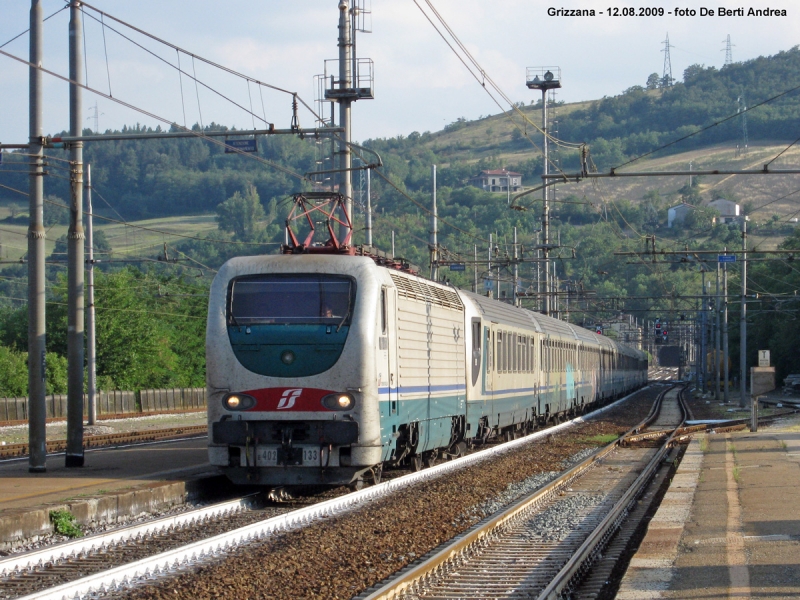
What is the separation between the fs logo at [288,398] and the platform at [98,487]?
181cm

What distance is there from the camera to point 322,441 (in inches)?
553

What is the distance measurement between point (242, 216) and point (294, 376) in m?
147

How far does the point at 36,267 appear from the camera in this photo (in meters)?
16.4

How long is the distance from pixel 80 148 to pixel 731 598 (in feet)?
44.0

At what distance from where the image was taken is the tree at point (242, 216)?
15400 cm

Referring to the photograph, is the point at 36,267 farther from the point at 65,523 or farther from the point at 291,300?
the point at 65,523

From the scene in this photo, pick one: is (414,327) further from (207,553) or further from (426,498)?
(207,553)

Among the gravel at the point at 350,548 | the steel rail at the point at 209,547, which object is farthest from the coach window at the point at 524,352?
the steel rail at the point at 209,547

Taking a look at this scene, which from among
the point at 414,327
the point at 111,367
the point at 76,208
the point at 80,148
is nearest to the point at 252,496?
the point at 414,327

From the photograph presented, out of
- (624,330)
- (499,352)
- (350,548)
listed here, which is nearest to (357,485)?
(350,548)

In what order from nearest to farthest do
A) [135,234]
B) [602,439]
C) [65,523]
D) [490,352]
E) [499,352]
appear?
[65,523] → [490,352] → [499,352] → [602,439] → [135,234]

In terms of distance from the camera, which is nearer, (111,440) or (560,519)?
(560,519)

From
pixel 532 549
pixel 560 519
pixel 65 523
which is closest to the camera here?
pixel 532 549

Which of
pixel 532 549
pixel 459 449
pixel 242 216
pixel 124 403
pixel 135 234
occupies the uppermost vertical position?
pixel 242 216
